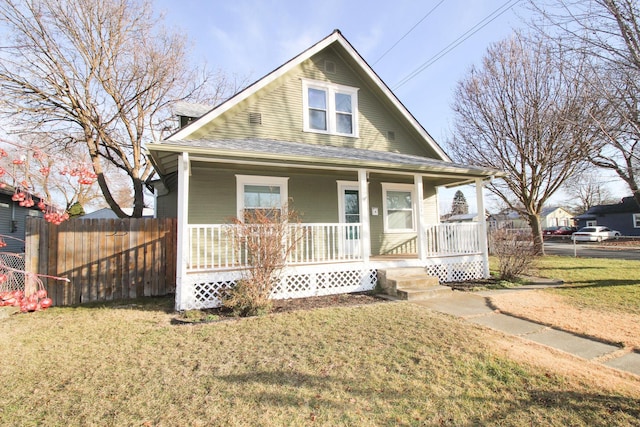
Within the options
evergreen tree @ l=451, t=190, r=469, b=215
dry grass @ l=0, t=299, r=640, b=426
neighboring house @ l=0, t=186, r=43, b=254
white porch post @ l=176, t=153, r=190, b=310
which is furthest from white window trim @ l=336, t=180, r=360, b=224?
evergreen tree @ l=451, t=190, r=469, b=215

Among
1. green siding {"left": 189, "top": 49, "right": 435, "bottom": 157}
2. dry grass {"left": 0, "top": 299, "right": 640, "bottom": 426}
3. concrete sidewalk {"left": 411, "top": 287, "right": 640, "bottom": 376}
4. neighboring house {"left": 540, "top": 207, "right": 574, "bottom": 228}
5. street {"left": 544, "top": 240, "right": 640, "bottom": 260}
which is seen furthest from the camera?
neighboring house {"left": 540, "top": 207, "right": 574, "bottom": 228}

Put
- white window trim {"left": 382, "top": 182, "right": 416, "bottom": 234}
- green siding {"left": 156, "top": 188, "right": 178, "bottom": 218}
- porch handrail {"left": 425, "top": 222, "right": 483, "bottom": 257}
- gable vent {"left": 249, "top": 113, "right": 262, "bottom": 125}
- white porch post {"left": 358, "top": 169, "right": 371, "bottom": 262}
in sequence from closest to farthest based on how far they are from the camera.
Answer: white porch post {"left": 358, "top": 169, "right": 371, "bottom": 262} < gable vent {"left": 249, "top": 113, "right": 262, "bottom": 125} < porch handrail {"left": 425, "top": 222, "right": 483, "bottom": 257} < green siding {"left": 156, "top": 188, "right": 178, "bottom": 218} < white window trim {"left": 382, "top": 182, "right": 416, "bottom": 234}

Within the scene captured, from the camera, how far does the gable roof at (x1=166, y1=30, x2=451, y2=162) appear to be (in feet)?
27.7

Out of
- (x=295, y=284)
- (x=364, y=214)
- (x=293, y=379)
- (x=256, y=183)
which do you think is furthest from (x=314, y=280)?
(x=293, y=379)

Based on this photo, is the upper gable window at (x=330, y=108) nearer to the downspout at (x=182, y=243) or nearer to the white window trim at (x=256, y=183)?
the white window trim at (x=256, y=183)

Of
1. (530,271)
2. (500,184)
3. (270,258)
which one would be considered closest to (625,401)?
(270,258)

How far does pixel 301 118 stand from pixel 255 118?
4.83ft

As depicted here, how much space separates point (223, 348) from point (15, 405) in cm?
214

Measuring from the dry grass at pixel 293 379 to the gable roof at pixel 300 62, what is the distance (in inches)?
203

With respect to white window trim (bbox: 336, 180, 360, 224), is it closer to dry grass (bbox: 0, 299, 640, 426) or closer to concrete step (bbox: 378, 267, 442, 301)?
concrete step (bbox: 378, 267, 442, 301)

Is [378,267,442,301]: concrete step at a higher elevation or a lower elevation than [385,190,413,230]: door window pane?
lower

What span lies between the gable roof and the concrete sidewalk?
6255 millimetres

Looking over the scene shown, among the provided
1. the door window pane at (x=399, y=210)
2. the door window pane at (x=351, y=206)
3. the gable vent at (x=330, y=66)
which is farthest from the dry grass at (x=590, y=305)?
the gable vent at (x=330, y=66)

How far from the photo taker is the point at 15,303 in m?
2.64
